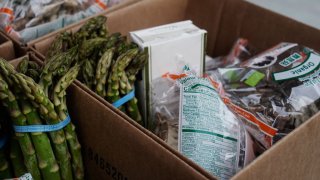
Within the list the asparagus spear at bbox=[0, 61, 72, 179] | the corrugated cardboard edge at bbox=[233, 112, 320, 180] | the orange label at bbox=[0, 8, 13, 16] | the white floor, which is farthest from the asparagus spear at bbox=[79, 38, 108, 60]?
the white floor

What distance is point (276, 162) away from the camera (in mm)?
855

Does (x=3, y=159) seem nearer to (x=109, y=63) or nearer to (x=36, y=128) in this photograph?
(x=36, y=128)

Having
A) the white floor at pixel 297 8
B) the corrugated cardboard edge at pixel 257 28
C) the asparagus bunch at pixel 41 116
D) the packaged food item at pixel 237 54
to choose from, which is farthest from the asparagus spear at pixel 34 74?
the white floor at pixel 297 8

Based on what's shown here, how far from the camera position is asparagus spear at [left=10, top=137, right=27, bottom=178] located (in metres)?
0.95

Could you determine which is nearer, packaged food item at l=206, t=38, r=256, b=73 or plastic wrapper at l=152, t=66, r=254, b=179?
plastic wrapper at l=152, t=66, r=254, b=179

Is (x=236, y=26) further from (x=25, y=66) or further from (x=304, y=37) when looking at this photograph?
(x=25, y=66)

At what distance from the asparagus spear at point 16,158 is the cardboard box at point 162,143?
16cm

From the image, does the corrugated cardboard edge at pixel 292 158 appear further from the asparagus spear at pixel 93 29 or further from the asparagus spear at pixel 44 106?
the asparagus spear at pixel 93 29

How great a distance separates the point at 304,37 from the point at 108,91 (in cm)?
67

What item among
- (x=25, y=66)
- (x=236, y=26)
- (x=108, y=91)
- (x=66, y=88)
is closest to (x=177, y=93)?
(x=108, y=91)

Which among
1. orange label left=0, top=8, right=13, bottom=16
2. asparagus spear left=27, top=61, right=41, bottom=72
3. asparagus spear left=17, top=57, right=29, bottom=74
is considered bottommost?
asparagus spear left=27, top=61, right=41, bottom=72

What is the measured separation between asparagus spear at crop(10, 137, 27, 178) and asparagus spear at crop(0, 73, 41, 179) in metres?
0.04

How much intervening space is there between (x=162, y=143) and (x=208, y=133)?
138 millimetres

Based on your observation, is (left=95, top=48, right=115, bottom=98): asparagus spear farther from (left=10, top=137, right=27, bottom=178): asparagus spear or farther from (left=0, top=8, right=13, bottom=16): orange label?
(left=0, top=8, right=13, bottom=16): orange label
